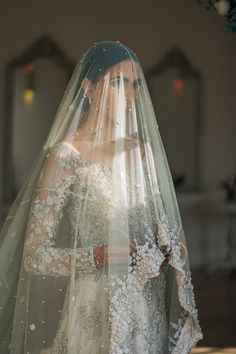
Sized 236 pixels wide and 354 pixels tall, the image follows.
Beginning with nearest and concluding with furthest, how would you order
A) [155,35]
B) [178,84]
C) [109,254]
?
[109,254], [155,35], [178,84]

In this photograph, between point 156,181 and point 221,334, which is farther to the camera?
point 221,334

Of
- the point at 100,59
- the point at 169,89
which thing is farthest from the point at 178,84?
the point at 100,59

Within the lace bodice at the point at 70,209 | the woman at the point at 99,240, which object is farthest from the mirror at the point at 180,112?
the lace bodice at the point at 70,209

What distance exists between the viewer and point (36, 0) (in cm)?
575

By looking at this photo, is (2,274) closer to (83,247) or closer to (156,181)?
(83,247)

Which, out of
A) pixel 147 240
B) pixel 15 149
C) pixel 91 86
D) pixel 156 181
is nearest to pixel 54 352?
pixel 147 240

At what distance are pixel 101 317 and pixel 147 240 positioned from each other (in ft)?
0.78

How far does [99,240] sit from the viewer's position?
6.33ft

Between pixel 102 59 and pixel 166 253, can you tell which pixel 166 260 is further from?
pixel 102 59

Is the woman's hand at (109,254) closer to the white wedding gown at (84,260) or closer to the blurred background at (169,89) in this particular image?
the white wedding gown at (84,260)

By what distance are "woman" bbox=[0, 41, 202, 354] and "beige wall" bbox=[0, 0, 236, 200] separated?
12.6 feet

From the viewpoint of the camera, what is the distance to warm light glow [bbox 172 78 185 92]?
6.24m

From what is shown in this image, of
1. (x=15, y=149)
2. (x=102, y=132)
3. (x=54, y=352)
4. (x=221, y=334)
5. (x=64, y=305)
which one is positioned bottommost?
(x=221, y=334)

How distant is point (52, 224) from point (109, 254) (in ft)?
0.57
